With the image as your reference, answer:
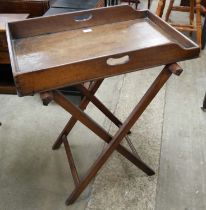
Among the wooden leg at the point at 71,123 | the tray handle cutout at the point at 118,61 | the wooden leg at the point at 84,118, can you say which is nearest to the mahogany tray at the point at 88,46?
the tray handle cutout at the point at 118,61

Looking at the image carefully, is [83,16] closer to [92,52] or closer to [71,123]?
[92,52]

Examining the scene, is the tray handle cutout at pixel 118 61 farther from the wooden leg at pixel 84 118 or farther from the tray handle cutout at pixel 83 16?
the tray handle cutout at pixel 83 16

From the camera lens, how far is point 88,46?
104 centimetres

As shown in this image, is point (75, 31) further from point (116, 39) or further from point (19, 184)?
point (19, 184)

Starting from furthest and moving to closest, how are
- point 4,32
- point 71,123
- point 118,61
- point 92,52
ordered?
point 4,32
point 71,123
point 92,52
point 118,61

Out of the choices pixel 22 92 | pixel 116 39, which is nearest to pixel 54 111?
pixel 116 39

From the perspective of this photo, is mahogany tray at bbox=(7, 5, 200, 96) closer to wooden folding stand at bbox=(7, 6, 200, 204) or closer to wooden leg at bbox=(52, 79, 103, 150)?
wooden folding stand at bbox=(7, 6, 200, 204)

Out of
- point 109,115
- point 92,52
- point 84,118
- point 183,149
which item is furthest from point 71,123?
point 183,149

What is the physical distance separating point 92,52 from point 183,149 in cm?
91

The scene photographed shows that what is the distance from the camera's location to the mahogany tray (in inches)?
32.1

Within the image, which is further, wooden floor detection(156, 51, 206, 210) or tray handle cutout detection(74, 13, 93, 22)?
wooden floor detection(156, 51, 206, 210)

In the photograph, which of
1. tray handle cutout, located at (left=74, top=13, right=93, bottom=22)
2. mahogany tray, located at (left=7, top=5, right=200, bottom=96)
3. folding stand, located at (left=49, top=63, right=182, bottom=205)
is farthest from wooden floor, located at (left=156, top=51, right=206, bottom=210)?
tray handle cutout, located at (left=74, top=13, right=93, bottom=22)

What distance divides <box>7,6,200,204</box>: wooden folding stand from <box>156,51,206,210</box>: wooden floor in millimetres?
148

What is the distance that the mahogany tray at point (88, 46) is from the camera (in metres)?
0.81
